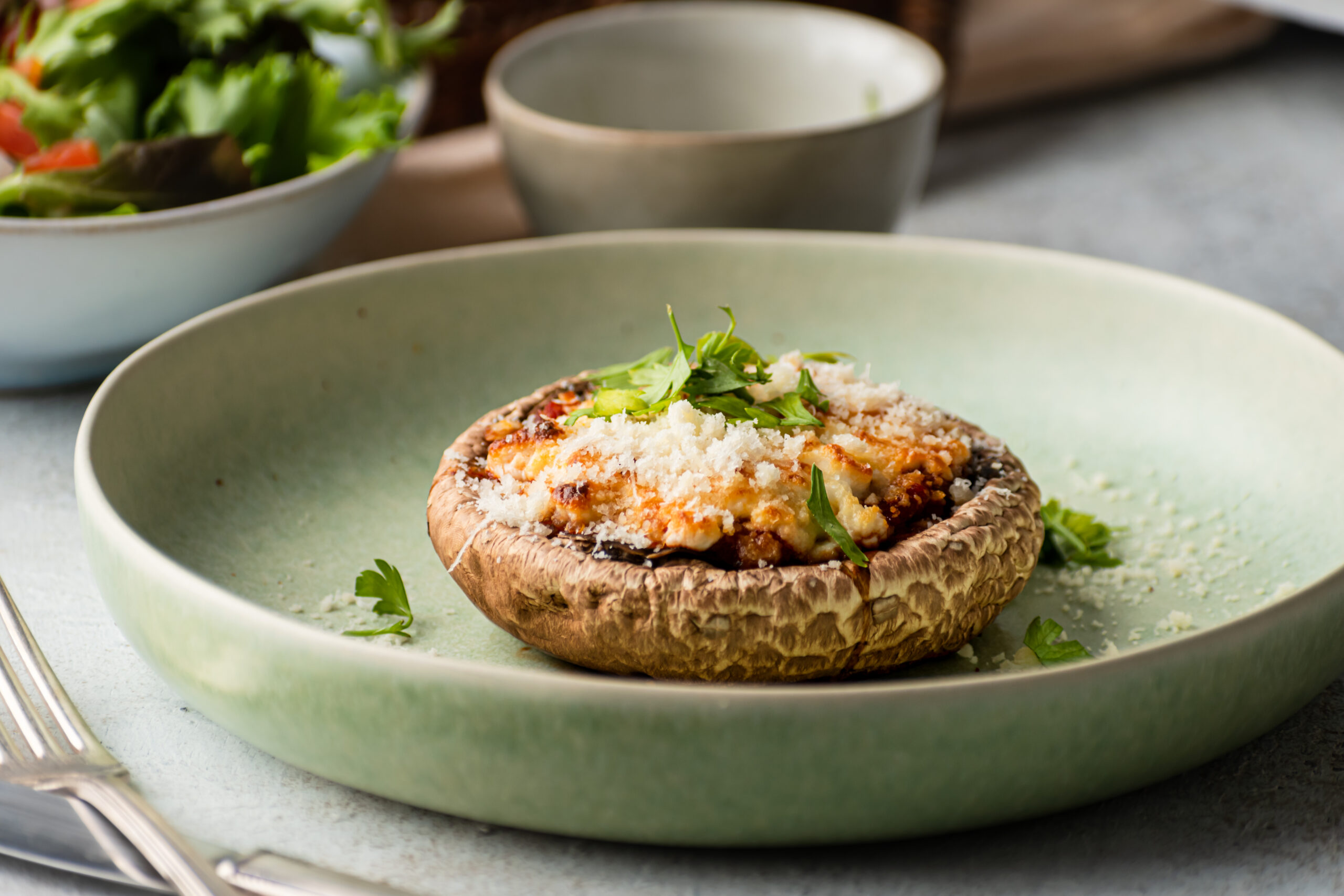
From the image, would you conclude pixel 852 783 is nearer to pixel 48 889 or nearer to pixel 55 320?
pixel 48 889

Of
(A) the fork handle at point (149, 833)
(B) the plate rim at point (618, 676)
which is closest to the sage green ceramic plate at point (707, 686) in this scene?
(B) the plate rim at point (618, 676)

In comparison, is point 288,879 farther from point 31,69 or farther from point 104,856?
point 31,69

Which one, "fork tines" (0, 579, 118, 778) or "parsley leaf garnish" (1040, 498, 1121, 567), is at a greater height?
"parsley leaf garnish" (1040, 498, 1121, 567)

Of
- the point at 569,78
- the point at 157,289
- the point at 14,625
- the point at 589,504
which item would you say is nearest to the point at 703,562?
the point at 589,504

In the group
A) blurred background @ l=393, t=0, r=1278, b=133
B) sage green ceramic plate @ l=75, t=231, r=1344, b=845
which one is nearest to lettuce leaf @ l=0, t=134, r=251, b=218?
sage green ceramic plate @ l=75, t=231, r=1344, b=845

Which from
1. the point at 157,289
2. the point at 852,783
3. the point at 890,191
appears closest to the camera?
the point at 852,783

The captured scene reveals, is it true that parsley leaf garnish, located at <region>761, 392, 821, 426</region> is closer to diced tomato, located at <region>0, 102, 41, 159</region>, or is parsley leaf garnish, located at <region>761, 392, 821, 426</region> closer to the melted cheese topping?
the melted cheese topping
